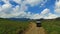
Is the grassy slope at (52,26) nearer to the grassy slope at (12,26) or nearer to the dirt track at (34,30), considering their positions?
the dirt track at (34,30)

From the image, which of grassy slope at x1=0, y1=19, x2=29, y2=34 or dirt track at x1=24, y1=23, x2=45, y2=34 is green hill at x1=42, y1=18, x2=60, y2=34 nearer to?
dirt track at x1=24, y1=23, x2=45, y2=34

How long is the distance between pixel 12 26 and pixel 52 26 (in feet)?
5.50

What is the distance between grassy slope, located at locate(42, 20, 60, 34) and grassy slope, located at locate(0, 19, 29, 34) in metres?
0.76

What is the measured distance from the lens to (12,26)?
6.10 metres

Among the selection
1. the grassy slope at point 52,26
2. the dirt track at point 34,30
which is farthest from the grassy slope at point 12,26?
the grassy slope at point 52,26

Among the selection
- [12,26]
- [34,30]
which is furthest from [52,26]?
[12,26]

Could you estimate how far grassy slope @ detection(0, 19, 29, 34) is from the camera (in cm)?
591

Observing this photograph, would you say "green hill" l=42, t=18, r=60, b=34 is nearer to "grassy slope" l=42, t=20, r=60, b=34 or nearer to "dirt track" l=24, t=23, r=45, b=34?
"grassy slope" l=42, t=20, r=60, b=34

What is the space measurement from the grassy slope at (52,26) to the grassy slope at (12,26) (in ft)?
2.50

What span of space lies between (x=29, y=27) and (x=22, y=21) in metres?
0.45

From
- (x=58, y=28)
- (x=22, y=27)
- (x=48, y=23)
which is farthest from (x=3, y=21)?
(x=58, y=28)


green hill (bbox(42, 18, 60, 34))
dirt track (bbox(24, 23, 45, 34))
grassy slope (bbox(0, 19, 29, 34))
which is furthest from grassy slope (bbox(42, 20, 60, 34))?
grassy slope (bbox(0, 19, 29, 34))

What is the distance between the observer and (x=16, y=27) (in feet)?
19.9

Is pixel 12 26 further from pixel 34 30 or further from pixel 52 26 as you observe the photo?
pixel 52 26
